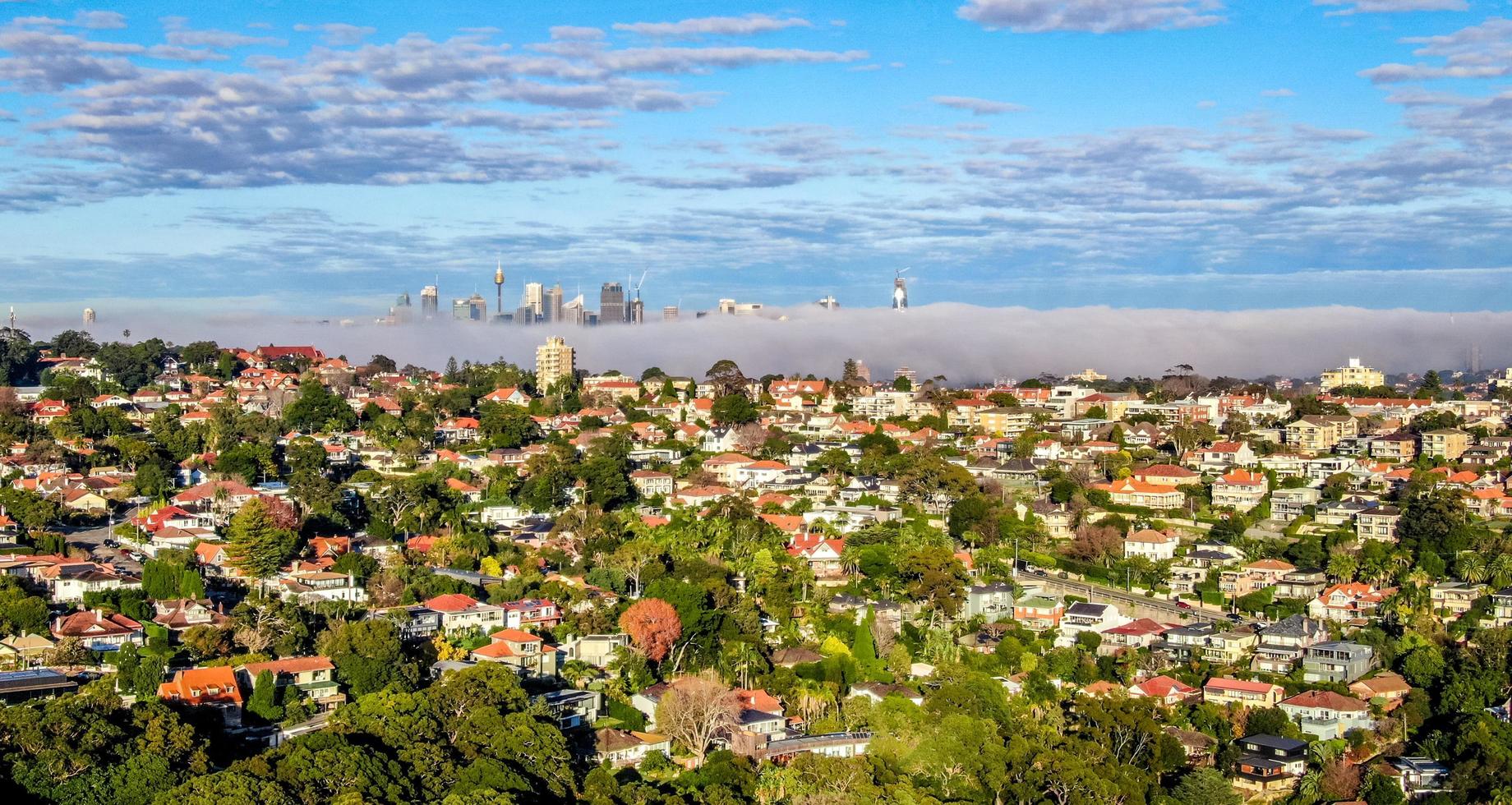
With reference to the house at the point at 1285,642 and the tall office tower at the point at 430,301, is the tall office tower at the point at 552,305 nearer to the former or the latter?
the tall office tower at the point at 430,301

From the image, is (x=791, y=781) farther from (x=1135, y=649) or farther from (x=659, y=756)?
(x=1135, y=649)

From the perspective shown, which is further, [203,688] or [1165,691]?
[1165,691]

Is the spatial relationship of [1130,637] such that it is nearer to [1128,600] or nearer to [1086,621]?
[1086,621]

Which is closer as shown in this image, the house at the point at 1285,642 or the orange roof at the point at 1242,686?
the orange roof at the point at 1242,686

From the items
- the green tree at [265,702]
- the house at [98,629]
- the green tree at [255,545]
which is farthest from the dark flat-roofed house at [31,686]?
the green tree at [255,545]

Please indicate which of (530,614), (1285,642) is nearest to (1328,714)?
(1285,642)

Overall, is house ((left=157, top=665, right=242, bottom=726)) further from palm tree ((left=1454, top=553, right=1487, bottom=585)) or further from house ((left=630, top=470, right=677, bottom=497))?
palm tree ((left=1454, top=553, right=1487, bottom=585))
